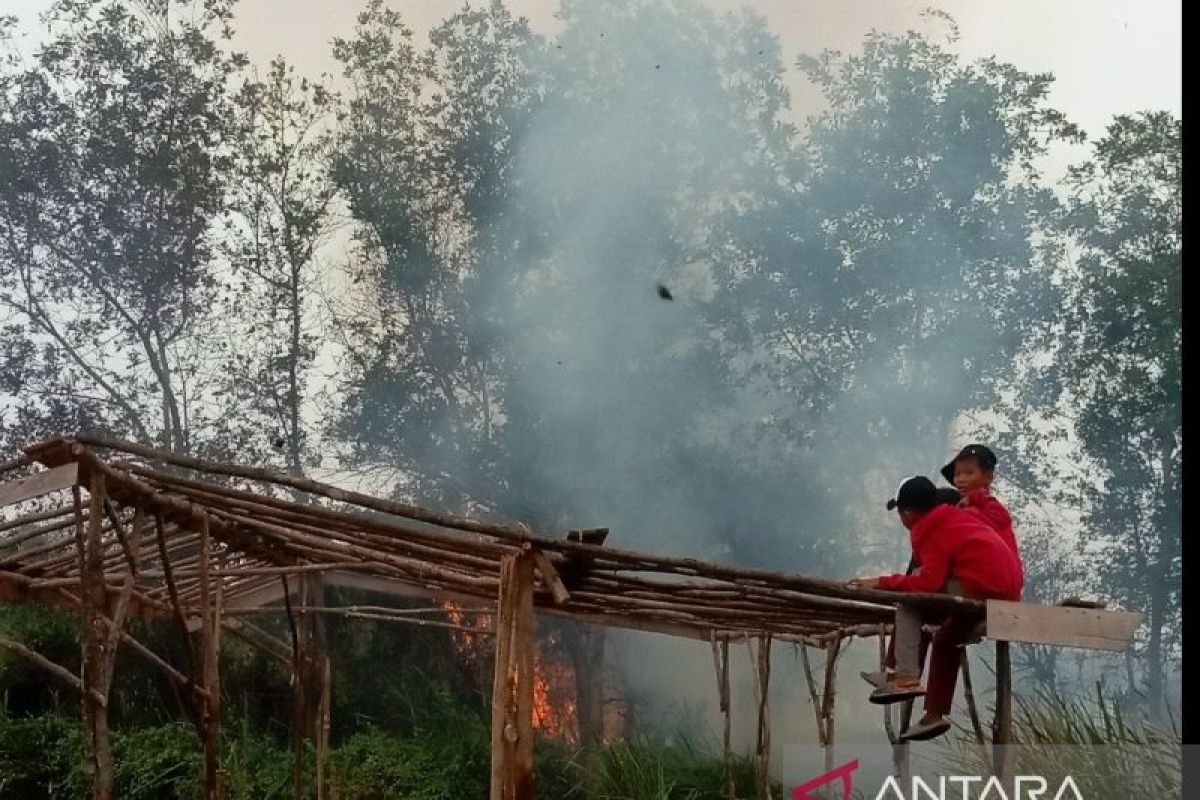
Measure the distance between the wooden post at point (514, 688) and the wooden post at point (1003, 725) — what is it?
7.39 ft

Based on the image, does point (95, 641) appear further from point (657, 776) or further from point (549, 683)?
point (549, 683)

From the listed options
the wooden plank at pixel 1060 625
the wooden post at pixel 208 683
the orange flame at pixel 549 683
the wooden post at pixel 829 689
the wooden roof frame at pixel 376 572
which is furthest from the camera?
the orange flame at pixel 549 683

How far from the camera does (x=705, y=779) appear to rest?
11.6m

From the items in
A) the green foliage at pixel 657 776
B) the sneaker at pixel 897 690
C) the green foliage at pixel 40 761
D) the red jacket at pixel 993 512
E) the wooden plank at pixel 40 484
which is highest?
the red jacket at pixel 993 512

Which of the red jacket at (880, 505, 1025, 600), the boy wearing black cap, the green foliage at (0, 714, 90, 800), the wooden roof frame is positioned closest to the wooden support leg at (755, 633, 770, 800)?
the wooden roof frame

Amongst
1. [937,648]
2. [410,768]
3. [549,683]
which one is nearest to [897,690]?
[937,648]

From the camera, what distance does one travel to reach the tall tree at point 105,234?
17078mm

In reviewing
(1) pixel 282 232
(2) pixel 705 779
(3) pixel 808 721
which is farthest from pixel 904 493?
(1) pixel 282 232

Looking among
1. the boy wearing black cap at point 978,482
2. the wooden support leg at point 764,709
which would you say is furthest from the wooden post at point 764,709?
the boy wearing black cap at point 978,482

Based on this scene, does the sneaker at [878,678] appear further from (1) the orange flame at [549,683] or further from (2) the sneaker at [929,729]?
(1) the orange flame at [549,683]

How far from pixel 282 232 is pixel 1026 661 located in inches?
495

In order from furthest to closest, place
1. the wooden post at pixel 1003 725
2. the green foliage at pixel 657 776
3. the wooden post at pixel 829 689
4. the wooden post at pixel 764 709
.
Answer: the green foliage at pixel 657 776 < the wooden post at pixel 764 709 < the wooden post at pixel 829 689 < the wooden post at pixel 1003 725

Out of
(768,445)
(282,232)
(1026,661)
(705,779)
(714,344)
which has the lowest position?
(705,779)

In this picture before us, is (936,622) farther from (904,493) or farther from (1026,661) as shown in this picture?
(1026,661)
